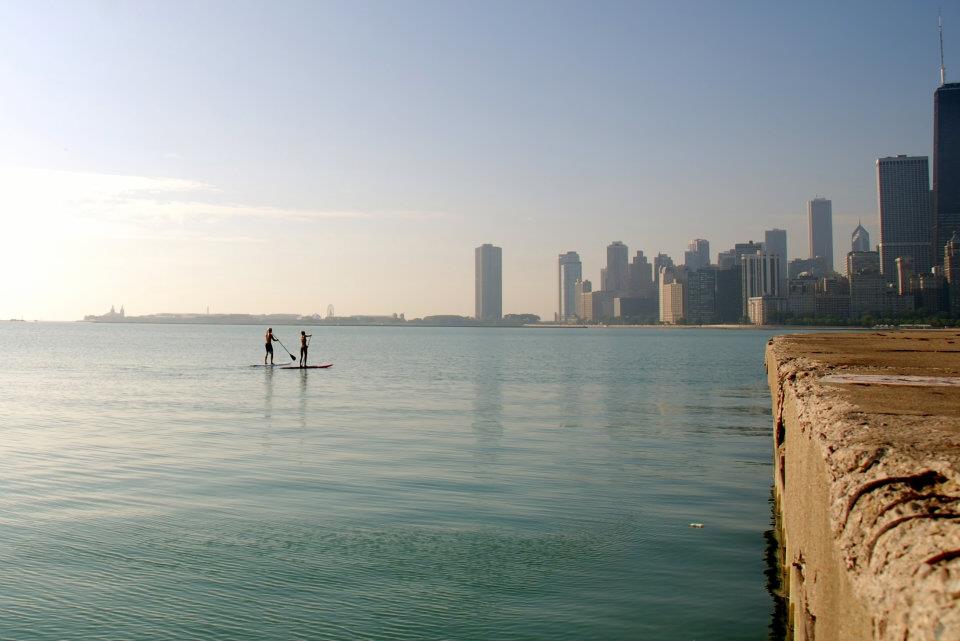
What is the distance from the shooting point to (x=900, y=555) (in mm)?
1615

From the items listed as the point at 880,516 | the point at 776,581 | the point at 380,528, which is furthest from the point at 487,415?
the point at 880,516

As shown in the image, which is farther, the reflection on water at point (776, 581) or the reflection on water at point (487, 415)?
the reflection on water at point (487, 415)

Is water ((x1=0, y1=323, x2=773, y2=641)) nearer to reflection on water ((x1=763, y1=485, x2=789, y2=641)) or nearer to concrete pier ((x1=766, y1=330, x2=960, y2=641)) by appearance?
reflection on water ((x1=763, y1=485, x2=789, y2=641))

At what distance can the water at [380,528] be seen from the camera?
6.91 m

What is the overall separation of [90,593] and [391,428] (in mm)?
12621

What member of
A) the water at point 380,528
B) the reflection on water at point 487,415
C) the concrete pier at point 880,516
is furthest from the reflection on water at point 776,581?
the reflection on water at point 487,415

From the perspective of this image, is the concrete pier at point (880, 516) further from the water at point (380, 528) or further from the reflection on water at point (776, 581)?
the water at point (380, 528)

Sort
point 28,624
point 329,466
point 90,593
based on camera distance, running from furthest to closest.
→ point 329,466, point 90,593, point 28,624

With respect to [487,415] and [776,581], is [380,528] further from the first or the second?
[487,415]

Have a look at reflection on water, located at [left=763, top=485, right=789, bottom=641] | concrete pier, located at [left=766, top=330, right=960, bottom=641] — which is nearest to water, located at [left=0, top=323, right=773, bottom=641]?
reflection on water, located at [left=763, top=485, right=789, bottom=641]

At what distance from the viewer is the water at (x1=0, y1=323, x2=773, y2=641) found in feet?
22.7

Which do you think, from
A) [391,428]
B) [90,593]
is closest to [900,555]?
[90,593]

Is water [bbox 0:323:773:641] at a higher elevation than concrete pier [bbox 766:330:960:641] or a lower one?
lower

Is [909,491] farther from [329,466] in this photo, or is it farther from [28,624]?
[329,466]
